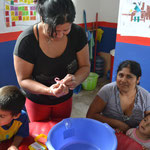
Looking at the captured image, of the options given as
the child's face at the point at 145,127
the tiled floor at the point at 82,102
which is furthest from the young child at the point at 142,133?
the tiled floor at the point at 82,102

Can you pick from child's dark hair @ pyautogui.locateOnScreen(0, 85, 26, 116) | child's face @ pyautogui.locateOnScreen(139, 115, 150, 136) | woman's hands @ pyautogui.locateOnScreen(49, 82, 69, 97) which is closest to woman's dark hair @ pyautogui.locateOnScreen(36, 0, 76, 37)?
woman's hands @ pyautogui.locateOnScreen(49, 82, 69, 97)

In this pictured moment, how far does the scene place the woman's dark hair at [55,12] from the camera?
1.00m

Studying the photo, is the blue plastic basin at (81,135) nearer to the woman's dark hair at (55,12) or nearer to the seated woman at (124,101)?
the seated woman at (124,101)

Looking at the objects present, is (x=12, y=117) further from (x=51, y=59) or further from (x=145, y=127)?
(x=145, y=127)

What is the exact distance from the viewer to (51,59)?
4.11ft

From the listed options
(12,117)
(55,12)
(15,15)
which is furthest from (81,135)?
(15,15)

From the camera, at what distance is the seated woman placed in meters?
1.51

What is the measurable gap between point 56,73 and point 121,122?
66cm

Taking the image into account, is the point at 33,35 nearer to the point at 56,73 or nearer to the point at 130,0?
the point at 56,73

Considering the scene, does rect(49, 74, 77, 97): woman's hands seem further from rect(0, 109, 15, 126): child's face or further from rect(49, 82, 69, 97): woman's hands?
rect(0, 109, 15, 126): child's face

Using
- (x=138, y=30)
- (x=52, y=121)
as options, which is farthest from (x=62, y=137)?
(x=138, y=30)

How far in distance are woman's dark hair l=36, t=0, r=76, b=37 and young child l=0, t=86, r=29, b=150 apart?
1.55 ft

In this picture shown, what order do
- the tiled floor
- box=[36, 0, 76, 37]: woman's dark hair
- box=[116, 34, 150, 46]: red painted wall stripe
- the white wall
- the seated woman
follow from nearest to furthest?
box=[36, 0, 76, 37]: woman's dark hair, the seated woman, box=[116, 34, 150, 46]: red painted wall stripe, the tiled floor, the white wall

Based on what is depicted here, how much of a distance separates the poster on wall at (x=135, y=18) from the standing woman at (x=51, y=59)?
42.0 inches
